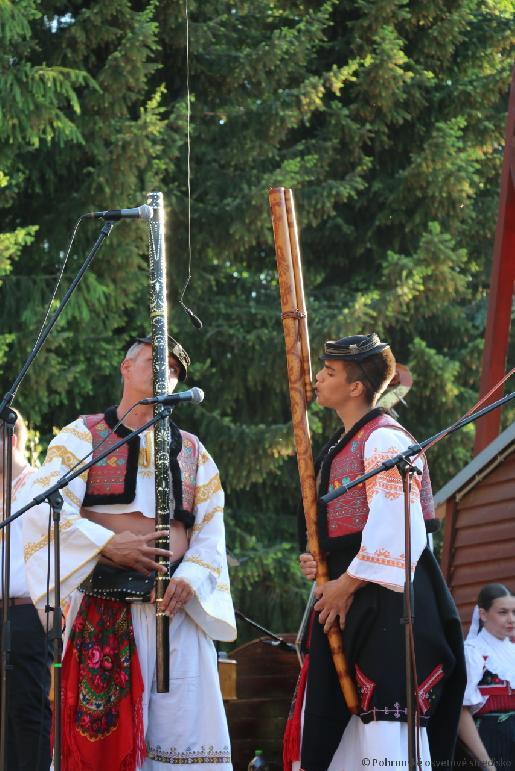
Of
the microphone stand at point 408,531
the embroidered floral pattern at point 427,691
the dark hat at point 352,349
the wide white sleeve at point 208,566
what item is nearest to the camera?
the microphone stand at point 408,531

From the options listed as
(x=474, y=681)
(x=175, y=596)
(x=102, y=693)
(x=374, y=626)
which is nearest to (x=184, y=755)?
(x=102, y=693)

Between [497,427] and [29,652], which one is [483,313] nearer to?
[497,427]

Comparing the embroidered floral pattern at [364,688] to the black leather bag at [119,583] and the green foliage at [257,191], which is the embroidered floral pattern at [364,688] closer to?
the black leather bag at [119,583]

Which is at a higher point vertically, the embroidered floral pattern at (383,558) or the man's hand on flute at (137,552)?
the man's hand on flute at (137,552)

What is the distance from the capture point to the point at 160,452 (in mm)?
5094

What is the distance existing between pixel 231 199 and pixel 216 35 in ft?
6.25

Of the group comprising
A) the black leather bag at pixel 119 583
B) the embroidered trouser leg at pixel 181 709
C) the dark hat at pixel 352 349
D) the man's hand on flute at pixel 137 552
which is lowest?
the embroidered trouser leg at pixel 181 709

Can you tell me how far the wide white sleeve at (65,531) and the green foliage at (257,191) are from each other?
619 cm

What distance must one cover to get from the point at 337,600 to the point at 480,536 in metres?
4.50

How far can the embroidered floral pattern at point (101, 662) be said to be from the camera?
5090mm

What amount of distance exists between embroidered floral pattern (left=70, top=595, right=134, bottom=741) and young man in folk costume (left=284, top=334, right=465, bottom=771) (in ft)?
2.22

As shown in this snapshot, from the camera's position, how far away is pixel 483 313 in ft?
48.7

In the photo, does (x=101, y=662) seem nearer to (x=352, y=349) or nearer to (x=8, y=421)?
(x=8, y=421)

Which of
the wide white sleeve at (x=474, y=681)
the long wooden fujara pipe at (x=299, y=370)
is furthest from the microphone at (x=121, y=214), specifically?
the wide white sleeve at (x=474, y=681)
